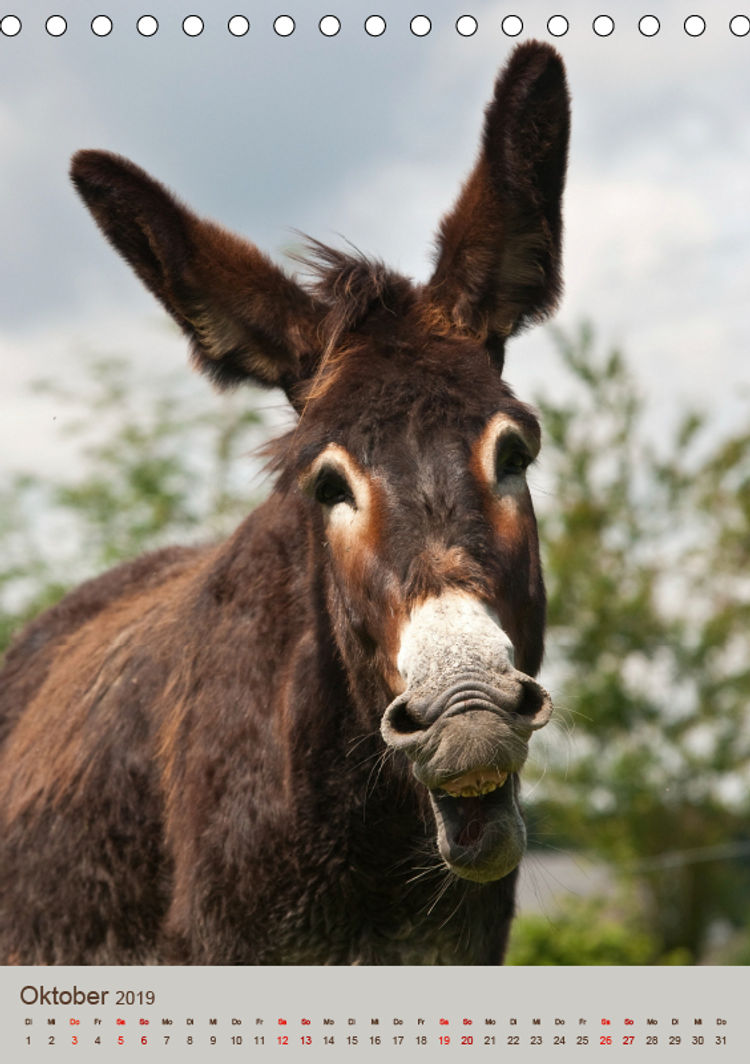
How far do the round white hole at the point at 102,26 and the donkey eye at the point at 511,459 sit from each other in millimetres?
2089

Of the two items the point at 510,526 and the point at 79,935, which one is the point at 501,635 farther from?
the point at 79,935

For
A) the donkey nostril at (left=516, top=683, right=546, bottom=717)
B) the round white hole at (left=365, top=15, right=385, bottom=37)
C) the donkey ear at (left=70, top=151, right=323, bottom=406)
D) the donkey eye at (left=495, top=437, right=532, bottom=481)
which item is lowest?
the donkey nostril at (left=516, top=683, right=546, bottom=717)

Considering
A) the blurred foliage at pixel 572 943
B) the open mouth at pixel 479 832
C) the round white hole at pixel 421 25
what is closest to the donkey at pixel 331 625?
the open mouth at pixel 479 832

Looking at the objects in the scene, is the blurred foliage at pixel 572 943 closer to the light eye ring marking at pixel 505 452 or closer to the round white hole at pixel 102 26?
the light eye ring marking at pixel 505 452

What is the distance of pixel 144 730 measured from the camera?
187 inches

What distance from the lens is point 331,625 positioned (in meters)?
4.13

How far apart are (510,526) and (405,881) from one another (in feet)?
4.27

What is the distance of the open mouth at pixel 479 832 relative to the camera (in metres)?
3.39

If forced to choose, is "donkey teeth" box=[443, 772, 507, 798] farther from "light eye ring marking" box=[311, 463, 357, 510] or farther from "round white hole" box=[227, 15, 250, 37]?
"round white hole" box=[227, 15, 250, 37]

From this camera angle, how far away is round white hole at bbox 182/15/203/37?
13.8 ft

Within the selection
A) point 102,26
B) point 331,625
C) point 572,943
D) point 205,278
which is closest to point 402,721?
point 331,625

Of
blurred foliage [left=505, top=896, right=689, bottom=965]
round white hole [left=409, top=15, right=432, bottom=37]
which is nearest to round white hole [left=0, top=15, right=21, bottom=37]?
round white hole [left=409, top=15, right=432, bottom=37]

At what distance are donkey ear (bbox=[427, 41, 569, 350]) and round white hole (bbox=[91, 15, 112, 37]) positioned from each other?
1.39 metres

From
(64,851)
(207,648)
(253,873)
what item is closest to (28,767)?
(64,851)
